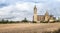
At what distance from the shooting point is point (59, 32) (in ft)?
30.0
